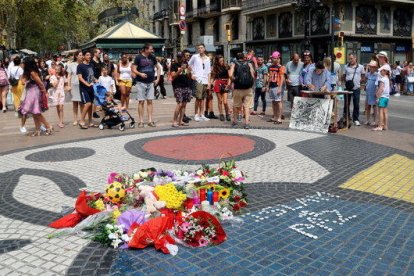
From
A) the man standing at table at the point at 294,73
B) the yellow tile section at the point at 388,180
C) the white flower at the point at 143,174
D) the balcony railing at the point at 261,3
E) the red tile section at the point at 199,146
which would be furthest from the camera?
the balcony railing at the point at 261,3

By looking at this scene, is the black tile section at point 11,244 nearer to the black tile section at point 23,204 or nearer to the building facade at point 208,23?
the black tile section at point 23,204

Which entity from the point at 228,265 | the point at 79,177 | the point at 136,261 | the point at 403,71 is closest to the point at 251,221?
the point at 228,265

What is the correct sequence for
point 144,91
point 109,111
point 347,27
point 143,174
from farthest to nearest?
point 347,27
point 109,111
point 144,91
point 143,174

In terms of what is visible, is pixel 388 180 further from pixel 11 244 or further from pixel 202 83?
pixel 202 83

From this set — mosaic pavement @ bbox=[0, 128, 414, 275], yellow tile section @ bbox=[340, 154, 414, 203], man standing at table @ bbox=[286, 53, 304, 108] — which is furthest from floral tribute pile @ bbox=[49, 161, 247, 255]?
man standing at table @ bbox=[286, 53, 304, 108]

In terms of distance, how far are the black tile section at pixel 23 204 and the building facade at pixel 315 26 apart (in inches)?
829

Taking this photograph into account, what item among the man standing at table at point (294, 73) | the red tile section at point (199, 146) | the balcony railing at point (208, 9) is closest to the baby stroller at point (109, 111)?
the red tile section at point (199, 146)

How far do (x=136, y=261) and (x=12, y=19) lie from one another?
3992 centimetres

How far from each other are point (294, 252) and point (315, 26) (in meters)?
32.1

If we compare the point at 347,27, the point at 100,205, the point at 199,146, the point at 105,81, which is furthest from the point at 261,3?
the point at 100,205

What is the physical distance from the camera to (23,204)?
5.25 metres

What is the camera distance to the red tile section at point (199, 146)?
7812mm

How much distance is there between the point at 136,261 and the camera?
147 inches

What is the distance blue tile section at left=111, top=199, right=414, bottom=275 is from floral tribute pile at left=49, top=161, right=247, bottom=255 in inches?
5.8
